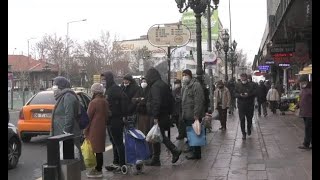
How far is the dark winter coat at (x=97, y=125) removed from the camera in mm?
8555

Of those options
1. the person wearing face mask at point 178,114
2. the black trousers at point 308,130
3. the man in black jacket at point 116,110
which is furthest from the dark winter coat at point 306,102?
the man in black jacket at point 116,110

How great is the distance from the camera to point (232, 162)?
9.83 meters

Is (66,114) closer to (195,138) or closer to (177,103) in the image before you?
(195,138)

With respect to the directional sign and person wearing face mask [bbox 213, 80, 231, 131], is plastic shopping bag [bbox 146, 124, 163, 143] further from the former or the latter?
person wearing face mask [bbox 213, 80, 231, 131]

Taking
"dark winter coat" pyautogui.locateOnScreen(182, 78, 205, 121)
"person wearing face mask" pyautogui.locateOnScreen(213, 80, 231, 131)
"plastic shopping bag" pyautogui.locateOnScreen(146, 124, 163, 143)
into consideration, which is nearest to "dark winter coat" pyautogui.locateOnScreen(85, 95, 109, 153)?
"plastic shopping bag" pyautogui.locateOnScreen(146, 124, 163, 143)

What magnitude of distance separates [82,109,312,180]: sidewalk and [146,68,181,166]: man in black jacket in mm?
264

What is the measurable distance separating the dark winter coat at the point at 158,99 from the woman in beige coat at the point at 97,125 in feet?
3.33

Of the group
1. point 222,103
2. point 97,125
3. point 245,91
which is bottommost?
point 97,125

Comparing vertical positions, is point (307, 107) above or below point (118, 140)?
above

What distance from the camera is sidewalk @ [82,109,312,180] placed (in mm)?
8438

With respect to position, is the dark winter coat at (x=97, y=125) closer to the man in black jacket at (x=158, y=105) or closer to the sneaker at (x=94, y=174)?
the sneaker at (x=94, y=174)

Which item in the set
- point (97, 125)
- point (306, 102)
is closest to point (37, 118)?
point (97, 125)

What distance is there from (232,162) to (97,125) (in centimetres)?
291

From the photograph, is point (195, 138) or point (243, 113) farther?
point (243, 113)
